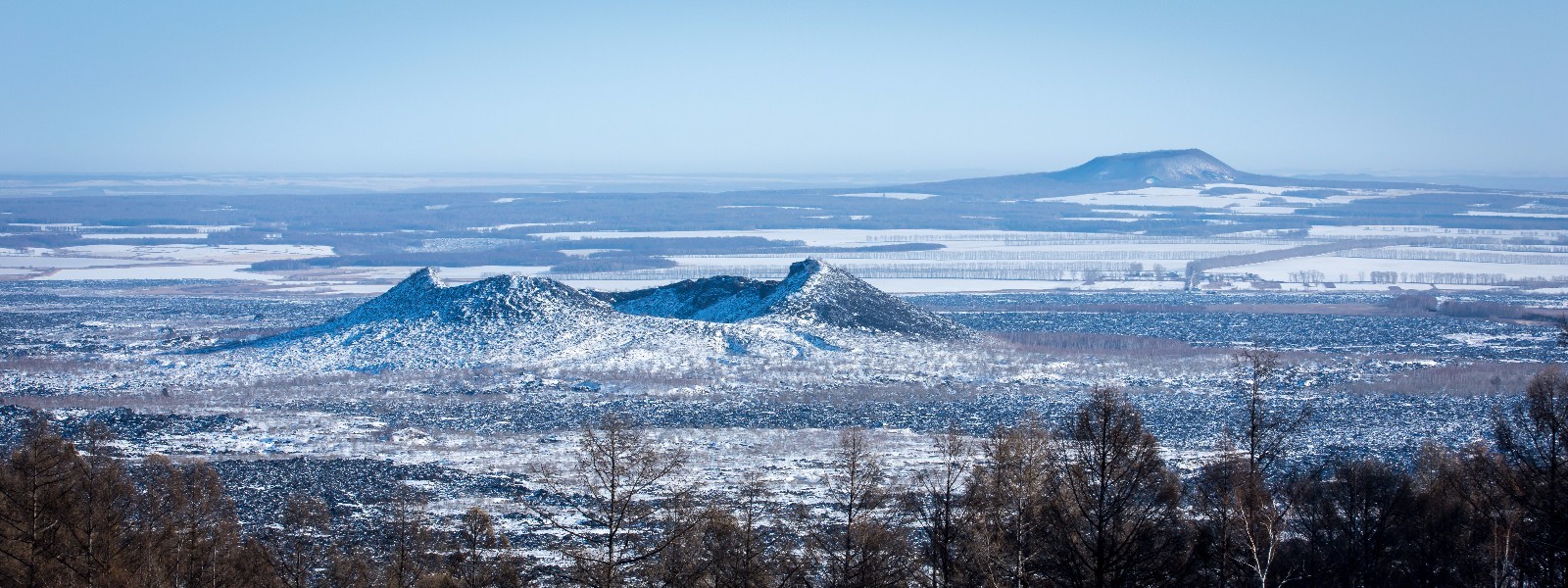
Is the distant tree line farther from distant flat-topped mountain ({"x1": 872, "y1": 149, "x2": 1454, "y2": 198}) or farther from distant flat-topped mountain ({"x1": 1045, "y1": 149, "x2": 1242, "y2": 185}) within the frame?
distant flat-topped mountain ({"x1": 1045, "y1": 149, "x2": 1242, "y2": 185})

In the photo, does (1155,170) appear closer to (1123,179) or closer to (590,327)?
(1123,179)

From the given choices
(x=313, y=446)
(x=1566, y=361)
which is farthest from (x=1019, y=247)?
(x=313, y=446)

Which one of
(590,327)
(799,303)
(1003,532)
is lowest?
(590,327)

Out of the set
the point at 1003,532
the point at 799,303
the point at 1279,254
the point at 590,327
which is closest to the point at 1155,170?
the point at 1279,254

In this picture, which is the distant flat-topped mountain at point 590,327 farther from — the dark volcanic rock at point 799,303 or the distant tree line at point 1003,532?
the distant tree line at point 1003,532

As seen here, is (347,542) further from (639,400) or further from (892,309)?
(892,309)

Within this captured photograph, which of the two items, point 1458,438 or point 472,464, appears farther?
point 1458,438
